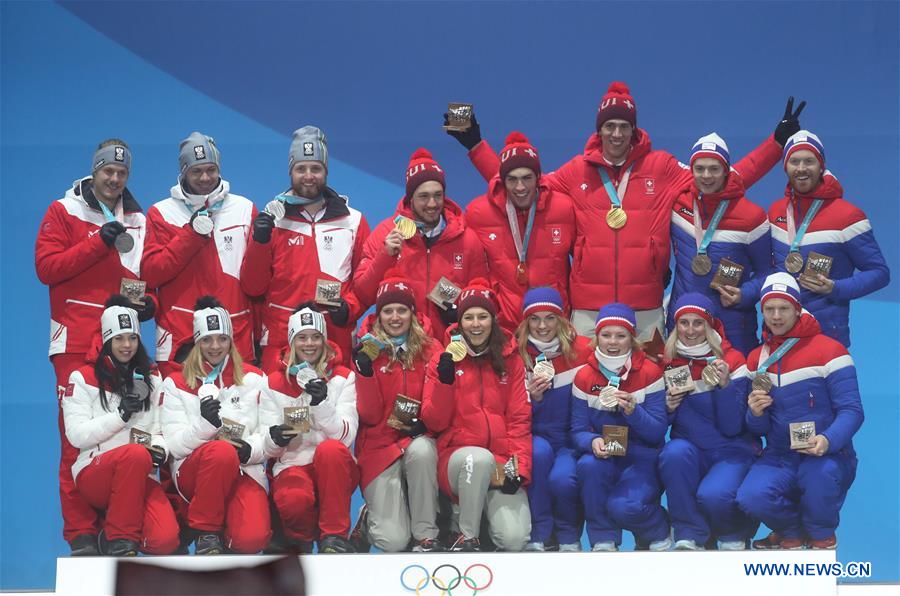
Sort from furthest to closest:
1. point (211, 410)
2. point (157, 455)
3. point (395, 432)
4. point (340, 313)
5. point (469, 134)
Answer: point (469, 134) → point (340, 313) → point (395, 432) → point (157, 455) → point (211, 410)

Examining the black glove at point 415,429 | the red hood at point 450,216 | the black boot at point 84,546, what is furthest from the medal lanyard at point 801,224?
the black boot at point 84,546

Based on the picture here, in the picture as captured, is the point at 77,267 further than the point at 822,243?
No

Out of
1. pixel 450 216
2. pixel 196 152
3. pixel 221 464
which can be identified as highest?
pixel 196 152

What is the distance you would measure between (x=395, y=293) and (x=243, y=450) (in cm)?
103

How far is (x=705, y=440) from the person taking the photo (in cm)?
583

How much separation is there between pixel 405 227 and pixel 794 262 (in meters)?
1.97

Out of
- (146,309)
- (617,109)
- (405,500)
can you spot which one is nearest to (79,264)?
(146,309)

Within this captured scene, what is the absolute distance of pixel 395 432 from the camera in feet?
19.1

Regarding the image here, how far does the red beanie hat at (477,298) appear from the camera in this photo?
5773mm

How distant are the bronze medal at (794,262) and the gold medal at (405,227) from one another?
6.21 feet

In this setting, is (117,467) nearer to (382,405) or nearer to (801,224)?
(382,405)

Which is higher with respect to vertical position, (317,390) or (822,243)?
(822,243)

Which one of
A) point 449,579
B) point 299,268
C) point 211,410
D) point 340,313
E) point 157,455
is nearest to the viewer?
point 449,579

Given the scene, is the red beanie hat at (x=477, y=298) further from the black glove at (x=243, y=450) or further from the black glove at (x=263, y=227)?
the black glove at (x=243, y=450)
